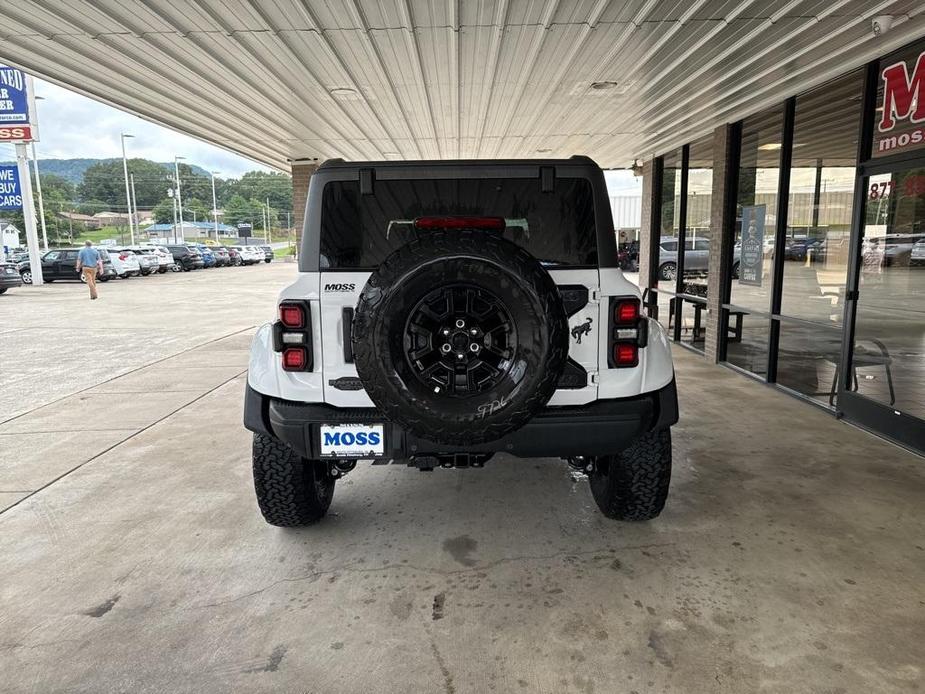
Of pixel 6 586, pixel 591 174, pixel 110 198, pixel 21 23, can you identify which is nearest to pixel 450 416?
pixel 591 174

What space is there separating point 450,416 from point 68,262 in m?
26.1

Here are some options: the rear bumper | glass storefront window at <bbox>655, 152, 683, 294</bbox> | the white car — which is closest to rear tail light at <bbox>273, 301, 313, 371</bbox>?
the rear bumper

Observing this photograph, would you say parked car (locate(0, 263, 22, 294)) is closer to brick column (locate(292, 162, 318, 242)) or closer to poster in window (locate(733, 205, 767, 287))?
brick column (locate(292, 162, 318, 242))

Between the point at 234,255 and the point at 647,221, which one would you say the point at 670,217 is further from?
the point at 234,255

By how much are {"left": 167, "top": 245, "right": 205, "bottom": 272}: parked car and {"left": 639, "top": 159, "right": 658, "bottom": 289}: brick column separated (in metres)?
27.6

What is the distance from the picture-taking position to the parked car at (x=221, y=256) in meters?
36.8

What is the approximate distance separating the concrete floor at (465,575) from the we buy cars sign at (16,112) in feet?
64.7

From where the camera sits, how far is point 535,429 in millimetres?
2736

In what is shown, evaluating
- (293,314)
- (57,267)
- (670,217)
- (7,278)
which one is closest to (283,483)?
(293,314)

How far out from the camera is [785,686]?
85.2 inches

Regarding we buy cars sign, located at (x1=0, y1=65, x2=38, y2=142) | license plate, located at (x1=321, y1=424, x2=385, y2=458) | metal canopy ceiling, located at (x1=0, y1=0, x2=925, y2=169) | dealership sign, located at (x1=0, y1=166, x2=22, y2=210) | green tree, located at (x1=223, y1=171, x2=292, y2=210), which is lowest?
license plate, located at (x1=321, y1=424, x2=385, y2=458)

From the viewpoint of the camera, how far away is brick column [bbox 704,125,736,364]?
308 inches

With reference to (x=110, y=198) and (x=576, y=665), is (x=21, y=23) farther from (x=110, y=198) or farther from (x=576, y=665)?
(x=110, y=198)

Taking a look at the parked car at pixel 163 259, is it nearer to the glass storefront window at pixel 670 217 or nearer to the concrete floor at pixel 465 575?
the glass storefront window at pixel 670 217
